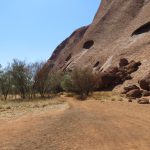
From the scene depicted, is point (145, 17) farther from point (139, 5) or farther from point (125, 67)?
point (125, 67)

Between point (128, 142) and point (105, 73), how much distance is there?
31565mm

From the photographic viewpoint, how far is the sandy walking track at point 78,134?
44.3 ft

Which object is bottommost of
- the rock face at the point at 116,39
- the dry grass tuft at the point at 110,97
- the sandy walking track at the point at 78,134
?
the sandy walking track at the point at 78,134

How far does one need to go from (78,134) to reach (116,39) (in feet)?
163

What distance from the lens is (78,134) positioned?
15.3 m

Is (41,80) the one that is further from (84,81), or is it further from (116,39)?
(116,39)

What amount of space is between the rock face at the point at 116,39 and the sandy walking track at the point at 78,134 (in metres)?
24.7

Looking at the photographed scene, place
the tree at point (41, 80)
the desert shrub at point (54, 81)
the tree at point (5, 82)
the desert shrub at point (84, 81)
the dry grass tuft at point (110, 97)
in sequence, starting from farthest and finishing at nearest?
the tree at point (5, 82), the desert shrub at point (54, 81), the tree at point (41, 80), the desert shrub at point (84, 81), the dry grass tuft at point (110, 97)

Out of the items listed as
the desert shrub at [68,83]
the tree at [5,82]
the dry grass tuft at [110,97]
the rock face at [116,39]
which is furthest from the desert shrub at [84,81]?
the tree at [5,82]

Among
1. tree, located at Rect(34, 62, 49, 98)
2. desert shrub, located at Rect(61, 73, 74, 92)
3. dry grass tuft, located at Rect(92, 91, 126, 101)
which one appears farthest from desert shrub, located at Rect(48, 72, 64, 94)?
dry grass tuft, located at Rect(92, 91, 126, 101)

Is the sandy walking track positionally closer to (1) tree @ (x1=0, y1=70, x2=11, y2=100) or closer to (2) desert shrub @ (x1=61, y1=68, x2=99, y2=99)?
(2) desert shrub @ (x1=61, y1=68, x2=99, y2=99)

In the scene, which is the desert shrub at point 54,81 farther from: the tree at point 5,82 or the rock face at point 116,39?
the tree at point 5,82

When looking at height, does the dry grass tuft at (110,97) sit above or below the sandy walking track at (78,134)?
above

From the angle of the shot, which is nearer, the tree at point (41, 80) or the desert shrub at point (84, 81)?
the desert shrub at point (84, 81)
